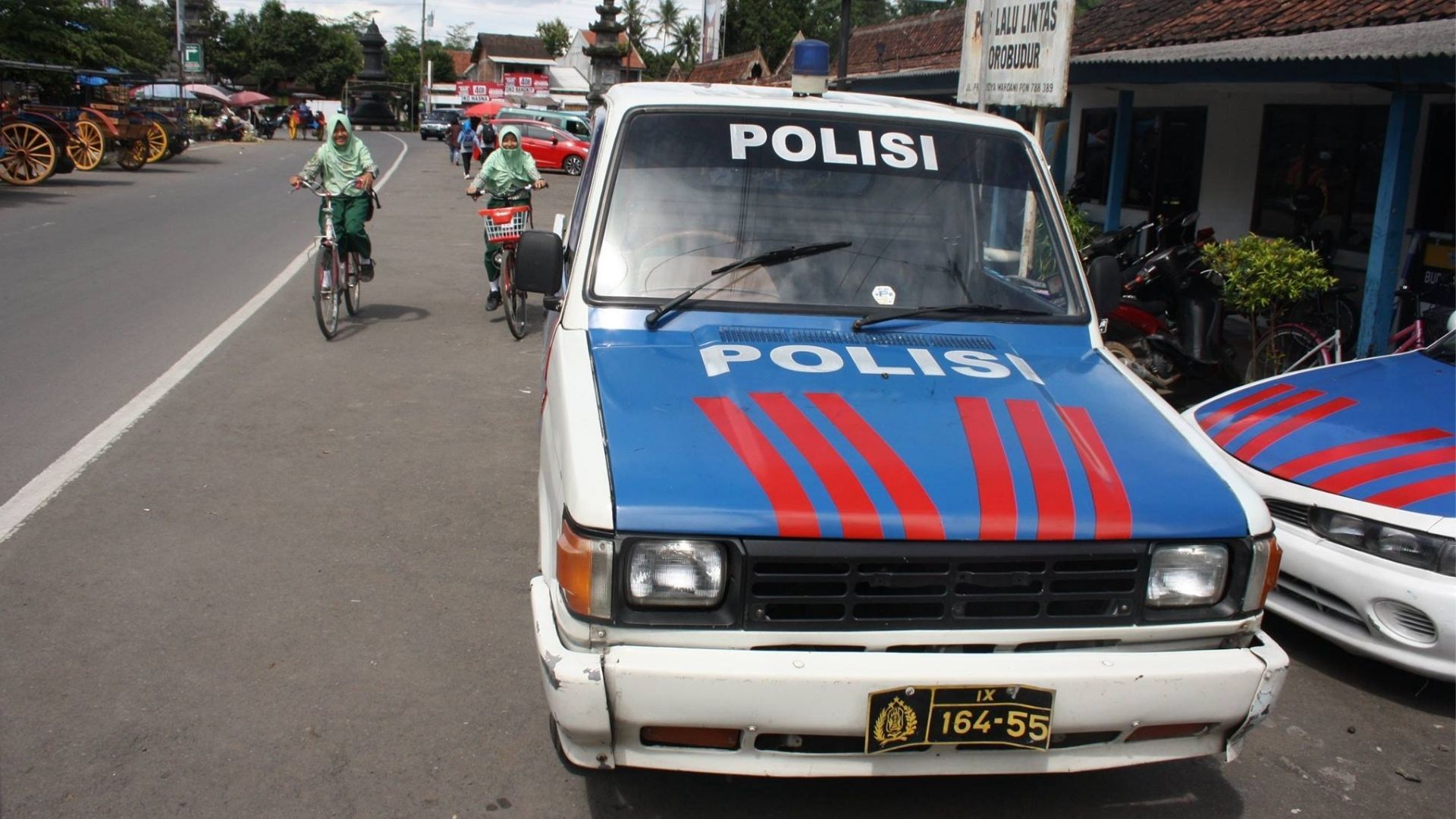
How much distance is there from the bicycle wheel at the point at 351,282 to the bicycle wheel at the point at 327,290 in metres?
0.37

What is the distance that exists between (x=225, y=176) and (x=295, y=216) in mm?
10167

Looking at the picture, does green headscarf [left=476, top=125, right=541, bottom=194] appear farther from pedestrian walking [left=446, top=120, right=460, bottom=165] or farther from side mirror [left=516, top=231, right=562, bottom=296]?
pedestrian walking [left=446, top=120, right=460, bottom=165]

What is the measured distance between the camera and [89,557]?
16.1 ft

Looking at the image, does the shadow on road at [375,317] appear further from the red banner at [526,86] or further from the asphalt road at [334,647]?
→ the red banner at [526,86]

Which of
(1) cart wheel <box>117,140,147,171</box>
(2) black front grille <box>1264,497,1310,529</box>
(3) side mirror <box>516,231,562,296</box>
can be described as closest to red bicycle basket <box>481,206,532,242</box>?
(3) side mirror <box>516,231,562,296</box>

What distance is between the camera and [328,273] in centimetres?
967

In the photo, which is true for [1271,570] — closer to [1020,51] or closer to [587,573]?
[587,573]

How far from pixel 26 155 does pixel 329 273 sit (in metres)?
15.4

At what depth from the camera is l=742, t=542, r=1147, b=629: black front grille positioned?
286 cm

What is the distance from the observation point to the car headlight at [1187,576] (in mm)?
3012

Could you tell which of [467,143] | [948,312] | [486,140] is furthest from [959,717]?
[467,143]

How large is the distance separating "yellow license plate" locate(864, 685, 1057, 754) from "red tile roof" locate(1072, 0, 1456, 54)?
870 centimetres

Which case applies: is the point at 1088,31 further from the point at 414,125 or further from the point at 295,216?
the point at 414,125

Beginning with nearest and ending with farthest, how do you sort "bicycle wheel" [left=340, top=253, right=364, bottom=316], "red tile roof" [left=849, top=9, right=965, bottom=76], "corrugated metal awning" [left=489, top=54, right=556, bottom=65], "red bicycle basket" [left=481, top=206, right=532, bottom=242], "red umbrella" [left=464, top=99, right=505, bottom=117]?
"bicycle wheel" [left=340, top=253, right=364, bottom=316] → "red bicycle basket" [left=481, top=206, right=532, bottom=242] → "red tile roof" [left=849, top=9, right=965, bottom=76] → "red umbrella" [left=464, top=99, right=505, bottom=117] → "corrugated metal awning" [left=489, top=54, right=556, bottom=65]
